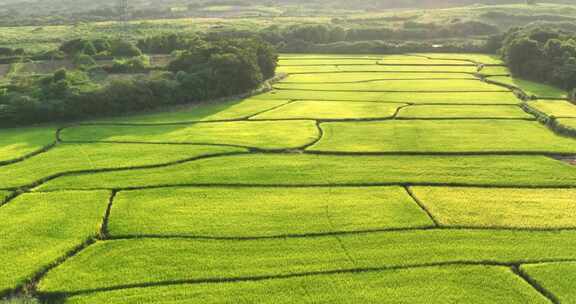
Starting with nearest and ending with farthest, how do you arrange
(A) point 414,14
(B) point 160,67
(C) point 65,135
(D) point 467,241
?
(D) point 467,241
(C) point 65,135
(B) point 160,67
(A) point 414,14

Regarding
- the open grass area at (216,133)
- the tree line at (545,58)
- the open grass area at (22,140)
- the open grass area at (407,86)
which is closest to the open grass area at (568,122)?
the tree line at (545,58)

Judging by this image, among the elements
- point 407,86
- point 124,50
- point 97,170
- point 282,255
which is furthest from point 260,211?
point 124,50

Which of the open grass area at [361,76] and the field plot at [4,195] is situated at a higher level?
the open grass area at [361,76]

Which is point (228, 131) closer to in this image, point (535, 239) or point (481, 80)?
point (535, 239)

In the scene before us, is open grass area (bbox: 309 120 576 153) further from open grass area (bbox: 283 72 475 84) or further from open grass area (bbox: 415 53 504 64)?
open grass area (bbox: 415 53 504 64)

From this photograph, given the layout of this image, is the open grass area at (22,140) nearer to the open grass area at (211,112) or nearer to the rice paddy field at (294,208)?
the rice paddy field at (294,208)

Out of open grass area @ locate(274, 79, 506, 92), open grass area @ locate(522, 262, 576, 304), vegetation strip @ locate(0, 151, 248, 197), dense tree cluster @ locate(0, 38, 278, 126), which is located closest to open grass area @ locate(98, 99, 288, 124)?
dense tree cluster @ locate(0, 38, 278, 126)

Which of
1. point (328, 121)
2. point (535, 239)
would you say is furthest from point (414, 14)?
point (535, 239)
